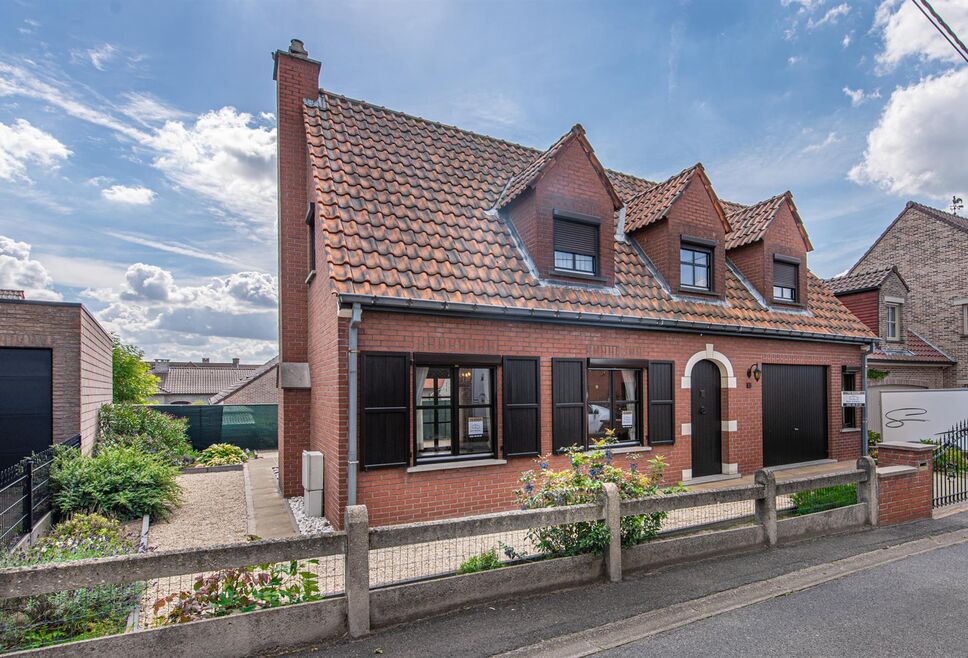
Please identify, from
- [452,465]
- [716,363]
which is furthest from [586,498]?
[716,363]

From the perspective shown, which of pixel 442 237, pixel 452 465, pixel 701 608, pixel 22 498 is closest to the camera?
pixel 701 608

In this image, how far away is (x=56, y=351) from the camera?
9930 mm

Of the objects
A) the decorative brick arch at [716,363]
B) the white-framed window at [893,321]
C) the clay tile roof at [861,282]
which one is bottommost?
the decorative brick arch at [716,363]

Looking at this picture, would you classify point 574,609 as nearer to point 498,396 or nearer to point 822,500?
point 498,396

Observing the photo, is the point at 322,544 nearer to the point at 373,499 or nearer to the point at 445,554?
the point at 445,554

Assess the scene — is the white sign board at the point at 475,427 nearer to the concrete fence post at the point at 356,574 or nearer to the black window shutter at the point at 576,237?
the black window shutter at the point at 576,237

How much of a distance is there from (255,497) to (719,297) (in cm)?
1087

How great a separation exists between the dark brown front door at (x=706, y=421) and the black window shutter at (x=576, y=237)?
3512 millimetres

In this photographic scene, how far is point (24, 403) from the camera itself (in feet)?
31.6

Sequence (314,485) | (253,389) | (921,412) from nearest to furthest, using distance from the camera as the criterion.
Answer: (314,485), (921,412), (253,389)

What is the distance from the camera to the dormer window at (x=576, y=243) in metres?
10.1

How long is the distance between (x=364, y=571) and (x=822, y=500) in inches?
276

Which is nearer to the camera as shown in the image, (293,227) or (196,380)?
(293,227)

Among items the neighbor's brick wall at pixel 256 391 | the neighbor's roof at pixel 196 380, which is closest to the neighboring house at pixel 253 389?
the neighbor's brick wall at pixel 256 391
